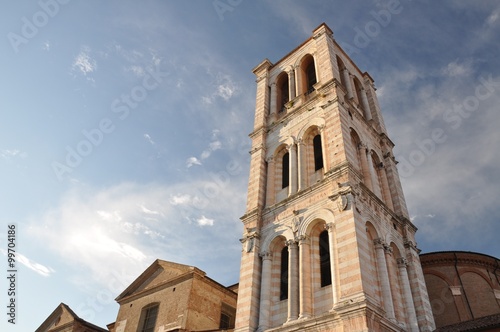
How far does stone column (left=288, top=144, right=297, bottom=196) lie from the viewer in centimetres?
1894

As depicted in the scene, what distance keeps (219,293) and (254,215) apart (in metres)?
6.45

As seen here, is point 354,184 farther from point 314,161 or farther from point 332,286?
point 332,286

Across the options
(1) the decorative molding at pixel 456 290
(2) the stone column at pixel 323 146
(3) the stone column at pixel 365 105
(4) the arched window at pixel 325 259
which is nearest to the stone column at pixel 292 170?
(2) the stone column at pixel 323 146

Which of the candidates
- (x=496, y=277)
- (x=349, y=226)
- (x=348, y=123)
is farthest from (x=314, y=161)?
(x=496, y=277)

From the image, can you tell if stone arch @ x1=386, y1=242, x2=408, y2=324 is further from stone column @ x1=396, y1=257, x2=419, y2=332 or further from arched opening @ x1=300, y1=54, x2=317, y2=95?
arched opening @ x1=300, y1=54, x2=317, y2=95

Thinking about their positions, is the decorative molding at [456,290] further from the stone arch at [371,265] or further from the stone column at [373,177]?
the stone arch at [371,265]

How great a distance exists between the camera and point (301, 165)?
1952 cm

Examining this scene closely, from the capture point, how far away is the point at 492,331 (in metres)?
12.1

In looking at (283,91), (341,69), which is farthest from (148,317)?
(341,69)

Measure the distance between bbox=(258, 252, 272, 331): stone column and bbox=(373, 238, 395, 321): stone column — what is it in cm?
451

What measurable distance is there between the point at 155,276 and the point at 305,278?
1219 centimetres

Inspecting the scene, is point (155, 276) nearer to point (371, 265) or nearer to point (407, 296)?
point (371, 265)

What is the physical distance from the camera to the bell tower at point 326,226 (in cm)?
1412

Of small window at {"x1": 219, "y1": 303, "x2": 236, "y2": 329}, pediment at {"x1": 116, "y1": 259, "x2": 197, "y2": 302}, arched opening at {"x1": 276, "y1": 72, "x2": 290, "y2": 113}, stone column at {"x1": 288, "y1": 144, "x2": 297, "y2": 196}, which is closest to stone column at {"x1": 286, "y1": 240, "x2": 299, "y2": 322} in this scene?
stone column at {"x1": 288, "y1": 144, "x2": 297, "y2": 196}
